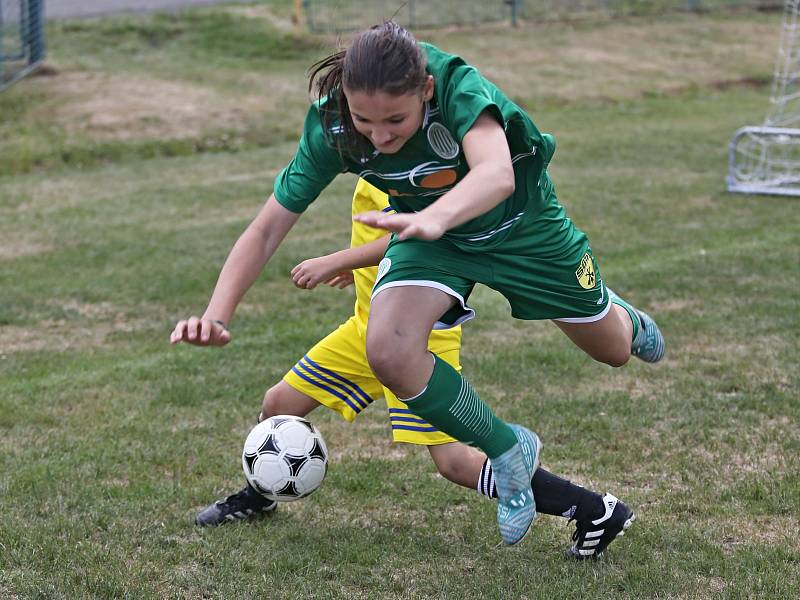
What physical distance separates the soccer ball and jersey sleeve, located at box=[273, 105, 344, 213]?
0.85 meters

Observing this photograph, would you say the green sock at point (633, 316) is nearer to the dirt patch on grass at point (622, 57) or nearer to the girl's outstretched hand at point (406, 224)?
the girl's outstretched hand at point (406, 224)

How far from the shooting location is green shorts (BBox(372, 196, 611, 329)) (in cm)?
303

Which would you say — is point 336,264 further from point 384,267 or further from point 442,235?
point 442,235

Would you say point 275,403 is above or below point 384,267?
below

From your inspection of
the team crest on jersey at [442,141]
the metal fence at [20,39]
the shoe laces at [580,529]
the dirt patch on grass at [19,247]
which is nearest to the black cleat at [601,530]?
the shoe laces at [580,529]

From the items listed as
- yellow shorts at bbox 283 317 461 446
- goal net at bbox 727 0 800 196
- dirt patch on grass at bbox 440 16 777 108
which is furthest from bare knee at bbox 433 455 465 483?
dirt patch on grass at bbox 440 16 777 108

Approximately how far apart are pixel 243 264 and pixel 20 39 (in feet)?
41.6

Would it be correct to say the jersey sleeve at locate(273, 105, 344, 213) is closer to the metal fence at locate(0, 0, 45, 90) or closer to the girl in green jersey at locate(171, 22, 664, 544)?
the girl in green jersey at locate(171, 22, 664, 544)

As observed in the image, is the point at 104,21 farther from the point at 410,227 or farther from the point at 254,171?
the point at 410,227

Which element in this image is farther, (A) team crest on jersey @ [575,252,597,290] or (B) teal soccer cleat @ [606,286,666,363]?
(B) teal soccer cleat @ [606,286,666,363]

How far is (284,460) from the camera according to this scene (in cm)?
344

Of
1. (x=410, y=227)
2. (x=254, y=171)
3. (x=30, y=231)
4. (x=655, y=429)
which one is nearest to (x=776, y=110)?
(x=254, y=171)

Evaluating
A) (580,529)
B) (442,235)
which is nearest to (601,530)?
(580,529)

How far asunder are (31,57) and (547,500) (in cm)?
1304
